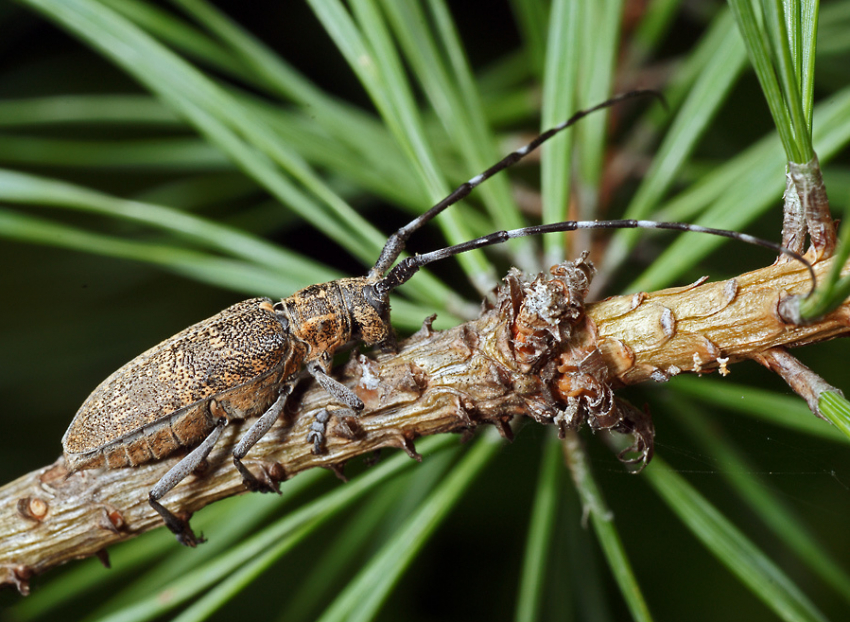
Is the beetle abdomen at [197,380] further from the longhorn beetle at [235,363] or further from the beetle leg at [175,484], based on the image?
the beetle leg at [175,484]

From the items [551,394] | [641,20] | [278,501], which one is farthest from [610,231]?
[278,501]

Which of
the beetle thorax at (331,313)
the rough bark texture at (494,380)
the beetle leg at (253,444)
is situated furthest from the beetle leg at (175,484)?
the beetle thorax at (331,313)

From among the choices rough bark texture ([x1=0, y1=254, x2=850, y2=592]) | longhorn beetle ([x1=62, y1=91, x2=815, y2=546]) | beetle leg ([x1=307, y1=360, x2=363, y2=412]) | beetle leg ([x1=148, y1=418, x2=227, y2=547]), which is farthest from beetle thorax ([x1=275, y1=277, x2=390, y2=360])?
beetle leg ([x1=148, y1=418, x2=227, y2=547])

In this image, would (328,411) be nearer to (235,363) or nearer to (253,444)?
(253,444)

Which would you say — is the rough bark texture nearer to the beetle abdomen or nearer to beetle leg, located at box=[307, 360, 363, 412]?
beetle leg, located at box=[307, 360, 363, 412]

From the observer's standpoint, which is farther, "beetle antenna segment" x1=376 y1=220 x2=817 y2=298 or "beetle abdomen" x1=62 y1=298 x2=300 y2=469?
"beetle abdomen" x1=62 y1=298 x2=300 y2=469

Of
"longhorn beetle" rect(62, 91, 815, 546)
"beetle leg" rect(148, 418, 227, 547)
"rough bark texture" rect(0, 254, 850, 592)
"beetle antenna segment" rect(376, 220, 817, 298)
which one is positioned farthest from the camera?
"longhorn beetle" rect(62, 91, 815, 546)
